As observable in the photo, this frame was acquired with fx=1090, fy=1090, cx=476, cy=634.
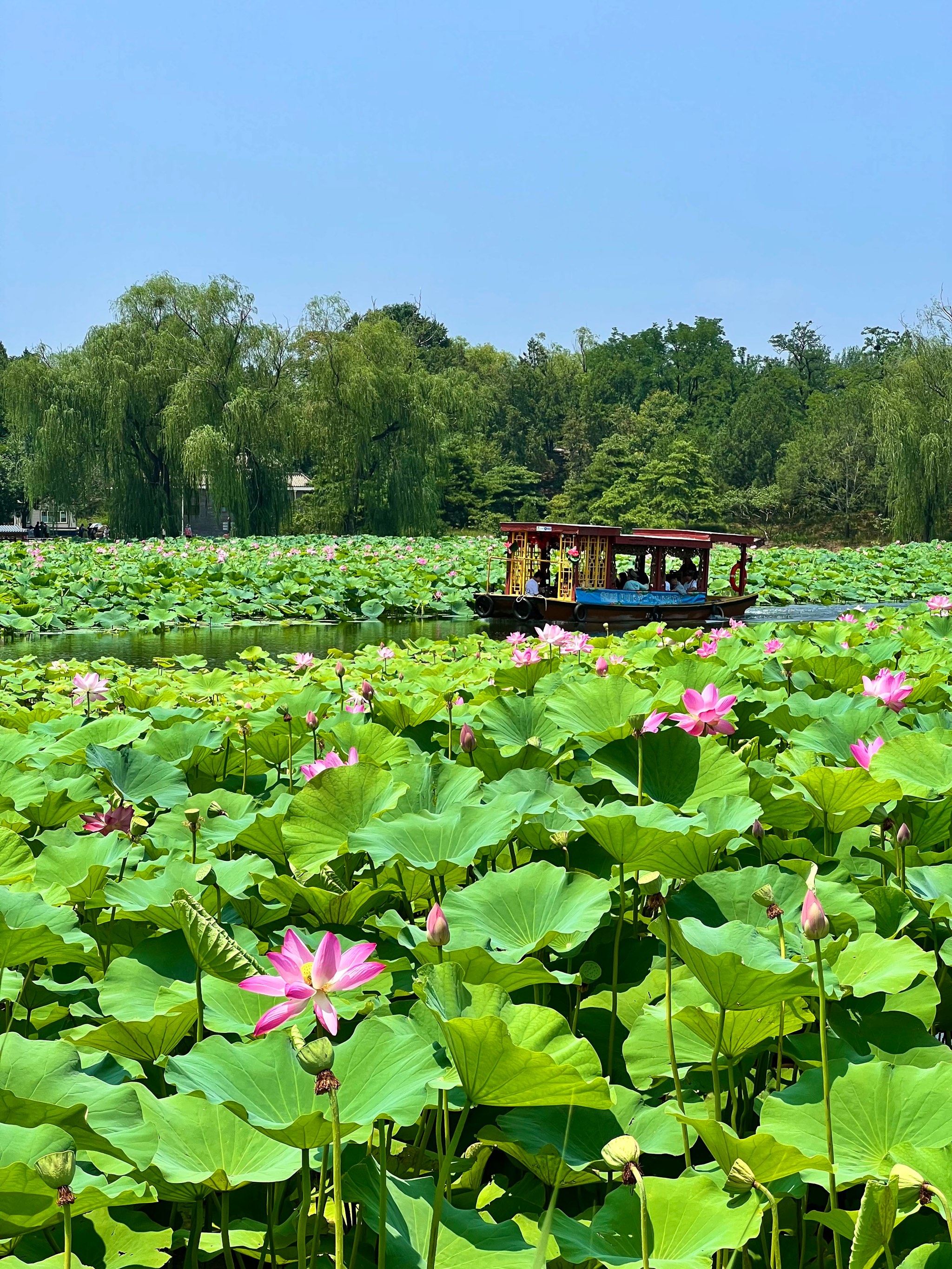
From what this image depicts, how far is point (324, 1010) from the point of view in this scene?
32.2 inches

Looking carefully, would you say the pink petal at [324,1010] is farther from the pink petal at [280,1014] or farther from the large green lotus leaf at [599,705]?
the large green lotus leaf at [599,705]

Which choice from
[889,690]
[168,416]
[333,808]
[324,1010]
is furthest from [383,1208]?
[168,416]

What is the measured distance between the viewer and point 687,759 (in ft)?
5.16

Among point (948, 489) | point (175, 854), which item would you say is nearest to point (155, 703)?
point (175, 854)

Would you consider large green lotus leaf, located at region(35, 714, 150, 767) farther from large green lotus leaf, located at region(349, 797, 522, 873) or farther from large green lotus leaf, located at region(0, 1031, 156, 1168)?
large green lotus leaf, located at region(0, 1031, 156, 1168)

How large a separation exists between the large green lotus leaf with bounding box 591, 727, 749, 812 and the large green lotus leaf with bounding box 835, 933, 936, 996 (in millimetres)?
428

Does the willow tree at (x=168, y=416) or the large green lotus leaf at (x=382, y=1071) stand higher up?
the willow tree at (x=168, y=416)

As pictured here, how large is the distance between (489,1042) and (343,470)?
24.6m

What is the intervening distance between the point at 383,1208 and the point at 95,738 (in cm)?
167

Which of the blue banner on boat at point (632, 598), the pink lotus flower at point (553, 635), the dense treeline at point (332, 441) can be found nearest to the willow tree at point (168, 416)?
the dense treeline at point (332, 441)

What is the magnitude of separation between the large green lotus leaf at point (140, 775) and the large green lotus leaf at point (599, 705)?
2.20 ft

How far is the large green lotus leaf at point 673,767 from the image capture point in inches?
60.9

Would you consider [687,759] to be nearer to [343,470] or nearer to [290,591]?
[290,591]

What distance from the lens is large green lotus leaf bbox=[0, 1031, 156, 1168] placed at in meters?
0.79
